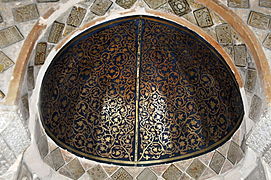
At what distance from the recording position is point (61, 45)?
4.11 m

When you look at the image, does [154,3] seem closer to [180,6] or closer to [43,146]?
[180,6]

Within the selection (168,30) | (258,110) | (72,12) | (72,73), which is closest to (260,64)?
(258,110)

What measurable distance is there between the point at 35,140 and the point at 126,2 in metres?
1.54

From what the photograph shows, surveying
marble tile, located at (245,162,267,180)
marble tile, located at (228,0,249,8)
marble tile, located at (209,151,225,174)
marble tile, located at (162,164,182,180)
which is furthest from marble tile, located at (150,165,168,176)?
marble tile, located at (228,0,249,8)

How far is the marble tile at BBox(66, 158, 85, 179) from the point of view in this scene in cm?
476

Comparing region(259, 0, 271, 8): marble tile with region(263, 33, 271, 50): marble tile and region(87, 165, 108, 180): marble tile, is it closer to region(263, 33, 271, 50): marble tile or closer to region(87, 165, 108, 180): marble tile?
region(263, 33, 271, 50): marble tile

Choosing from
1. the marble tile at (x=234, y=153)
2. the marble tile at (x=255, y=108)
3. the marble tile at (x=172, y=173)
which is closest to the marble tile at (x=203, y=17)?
the marble tile at (x=255, y=108)

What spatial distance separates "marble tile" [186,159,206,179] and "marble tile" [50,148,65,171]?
1352 mm

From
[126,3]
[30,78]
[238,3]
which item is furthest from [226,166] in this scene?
[30,78]

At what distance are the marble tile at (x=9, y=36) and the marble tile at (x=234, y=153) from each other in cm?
232

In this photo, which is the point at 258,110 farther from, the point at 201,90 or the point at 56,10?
the point at 56,10

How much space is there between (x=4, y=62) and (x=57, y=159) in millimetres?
1436

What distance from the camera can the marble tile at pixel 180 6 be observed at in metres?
3.94

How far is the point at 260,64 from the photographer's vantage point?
3.62m
